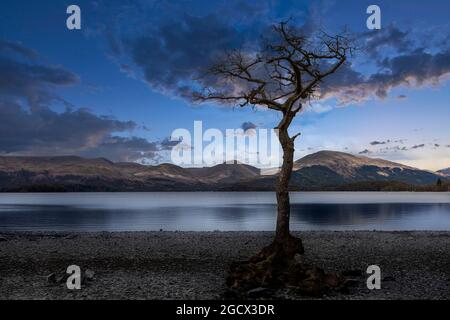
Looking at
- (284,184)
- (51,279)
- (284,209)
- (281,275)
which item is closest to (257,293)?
(281,275)

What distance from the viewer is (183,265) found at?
25688 millimetres

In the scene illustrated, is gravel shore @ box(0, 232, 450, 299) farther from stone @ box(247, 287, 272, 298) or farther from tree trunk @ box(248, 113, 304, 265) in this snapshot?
tree trunk @ box(248, 113, 304, 265)

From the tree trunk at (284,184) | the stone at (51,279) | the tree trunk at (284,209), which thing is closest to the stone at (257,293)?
the tree trunk at (284,209)

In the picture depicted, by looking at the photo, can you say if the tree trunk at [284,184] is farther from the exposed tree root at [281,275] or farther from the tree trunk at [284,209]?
the exposed tree root at [281,275]

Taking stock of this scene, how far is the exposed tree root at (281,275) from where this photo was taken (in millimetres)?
18141

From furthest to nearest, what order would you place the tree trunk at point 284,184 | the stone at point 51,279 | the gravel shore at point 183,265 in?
the tree trunk at point 284,184 < the stone at point 51,279 < the gravel shore at point 183,265

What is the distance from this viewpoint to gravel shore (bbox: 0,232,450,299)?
726 inches

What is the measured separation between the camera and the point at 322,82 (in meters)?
23.1

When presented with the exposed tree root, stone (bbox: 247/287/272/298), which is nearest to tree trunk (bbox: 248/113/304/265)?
the exposed tree root

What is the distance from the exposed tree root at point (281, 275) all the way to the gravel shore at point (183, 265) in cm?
64

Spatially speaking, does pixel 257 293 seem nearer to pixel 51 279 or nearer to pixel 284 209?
pixel 284 209
